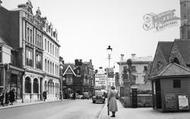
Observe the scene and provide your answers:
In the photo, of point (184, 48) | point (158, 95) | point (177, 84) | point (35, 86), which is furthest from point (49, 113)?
point (184, 48)

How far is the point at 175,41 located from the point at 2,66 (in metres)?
25.1

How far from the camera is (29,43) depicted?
46875mm

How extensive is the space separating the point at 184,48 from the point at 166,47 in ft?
18.9

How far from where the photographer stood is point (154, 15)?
95.1 ft

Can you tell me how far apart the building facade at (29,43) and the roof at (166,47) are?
19052 millimetres

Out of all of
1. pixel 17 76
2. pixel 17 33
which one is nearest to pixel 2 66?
pixel 17 76

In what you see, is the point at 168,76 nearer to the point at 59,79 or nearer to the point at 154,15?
the point at 154,15

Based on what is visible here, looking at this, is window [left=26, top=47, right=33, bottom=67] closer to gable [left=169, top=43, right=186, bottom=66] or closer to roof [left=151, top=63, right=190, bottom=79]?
gable [left=169, top=43, right=186, bottom=66]

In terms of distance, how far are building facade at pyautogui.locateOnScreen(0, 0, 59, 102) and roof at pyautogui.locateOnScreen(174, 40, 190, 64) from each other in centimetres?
2086

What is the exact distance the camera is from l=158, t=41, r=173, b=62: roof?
1988 inches

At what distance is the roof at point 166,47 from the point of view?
50.5 metres

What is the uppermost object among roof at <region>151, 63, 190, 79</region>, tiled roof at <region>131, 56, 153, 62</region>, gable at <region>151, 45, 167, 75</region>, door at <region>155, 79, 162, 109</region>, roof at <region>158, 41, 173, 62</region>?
tiled roof at <region>131, 56, 153, 62</region>

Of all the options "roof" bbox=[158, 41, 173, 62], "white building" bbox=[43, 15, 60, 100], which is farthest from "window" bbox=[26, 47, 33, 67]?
"roof" bbox=[158, 41, 173, 62]

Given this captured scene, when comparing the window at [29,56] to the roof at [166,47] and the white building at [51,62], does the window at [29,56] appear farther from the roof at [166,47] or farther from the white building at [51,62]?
the roof at [166,47]
